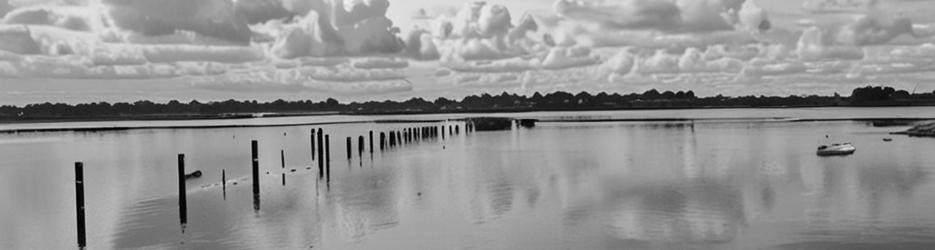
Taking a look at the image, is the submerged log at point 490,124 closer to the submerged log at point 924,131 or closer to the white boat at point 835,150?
the submerged log at point 924,131

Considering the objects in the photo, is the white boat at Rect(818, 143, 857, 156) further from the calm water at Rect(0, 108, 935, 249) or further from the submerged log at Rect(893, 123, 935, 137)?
the submerged log at Rect(893, 123, 935, 137)

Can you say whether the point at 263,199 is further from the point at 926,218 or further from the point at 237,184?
the point at 926,218

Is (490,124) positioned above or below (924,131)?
above

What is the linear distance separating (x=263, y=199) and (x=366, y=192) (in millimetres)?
4398

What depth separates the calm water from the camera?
998 inches

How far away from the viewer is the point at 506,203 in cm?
3338

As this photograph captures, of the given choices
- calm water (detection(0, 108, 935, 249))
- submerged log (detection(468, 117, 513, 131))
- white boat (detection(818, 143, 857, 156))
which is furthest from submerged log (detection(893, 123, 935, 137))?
submerged log (detection(468, 117, 513, 131))

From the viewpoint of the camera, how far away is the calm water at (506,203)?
25.3 metres

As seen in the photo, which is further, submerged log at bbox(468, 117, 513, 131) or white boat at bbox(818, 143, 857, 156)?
submerged log at bbox(468, 117, 513, 131)

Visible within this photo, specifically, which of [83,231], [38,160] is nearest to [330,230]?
[83,231]

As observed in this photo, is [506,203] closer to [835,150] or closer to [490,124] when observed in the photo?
[835,150]

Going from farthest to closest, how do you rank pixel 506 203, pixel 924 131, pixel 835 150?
pixel 924 131, pixel 835 150, pixel 506 203

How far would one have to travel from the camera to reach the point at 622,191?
1446 inches

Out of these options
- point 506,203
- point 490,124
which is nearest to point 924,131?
point 490,124
